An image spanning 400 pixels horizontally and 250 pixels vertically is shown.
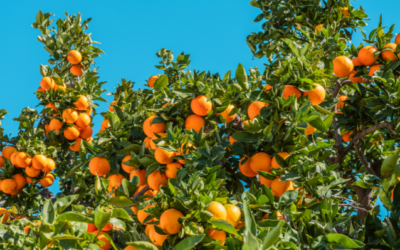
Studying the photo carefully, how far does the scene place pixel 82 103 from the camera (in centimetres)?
405

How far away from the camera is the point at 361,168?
12.7ft

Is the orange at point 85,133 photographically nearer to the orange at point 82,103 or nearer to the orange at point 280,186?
the orange at point 82,103

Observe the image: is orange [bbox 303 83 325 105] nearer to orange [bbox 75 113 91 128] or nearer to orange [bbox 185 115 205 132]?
orange [bbox 185 115 205 132]

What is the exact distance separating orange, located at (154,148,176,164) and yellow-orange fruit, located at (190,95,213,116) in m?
0.40

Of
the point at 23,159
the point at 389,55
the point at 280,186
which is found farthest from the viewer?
the point at 23,159

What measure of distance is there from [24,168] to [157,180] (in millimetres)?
2453

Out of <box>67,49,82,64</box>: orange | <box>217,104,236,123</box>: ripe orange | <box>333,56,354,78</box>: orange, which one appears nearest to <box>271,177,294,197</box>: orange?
<box>217,104,236,123</box>: ripe orange

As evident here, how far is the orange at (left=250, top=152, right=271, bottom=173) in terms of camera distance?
91.1 inches

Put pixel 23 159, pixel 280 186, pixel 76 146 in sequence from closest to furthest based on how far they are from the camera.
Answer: pixel 280 186
pixel 23 159
pixel 76 146

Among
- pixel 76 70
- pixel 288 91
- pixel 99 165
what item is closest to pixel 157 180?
pixel 99 165

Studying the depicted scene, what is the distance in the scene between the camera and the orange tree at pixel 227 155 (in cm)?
176

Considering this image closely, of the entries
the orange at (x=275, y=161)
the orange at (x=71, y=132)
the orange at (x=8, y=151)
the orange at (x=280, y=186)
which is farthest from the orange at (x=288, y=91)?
the orange at (x=8, y=151)

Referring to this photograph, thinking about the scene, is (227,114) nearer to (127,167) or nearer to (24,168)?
(127,167)

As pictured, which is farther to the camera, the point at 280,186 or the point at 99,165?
the point at 99,165
